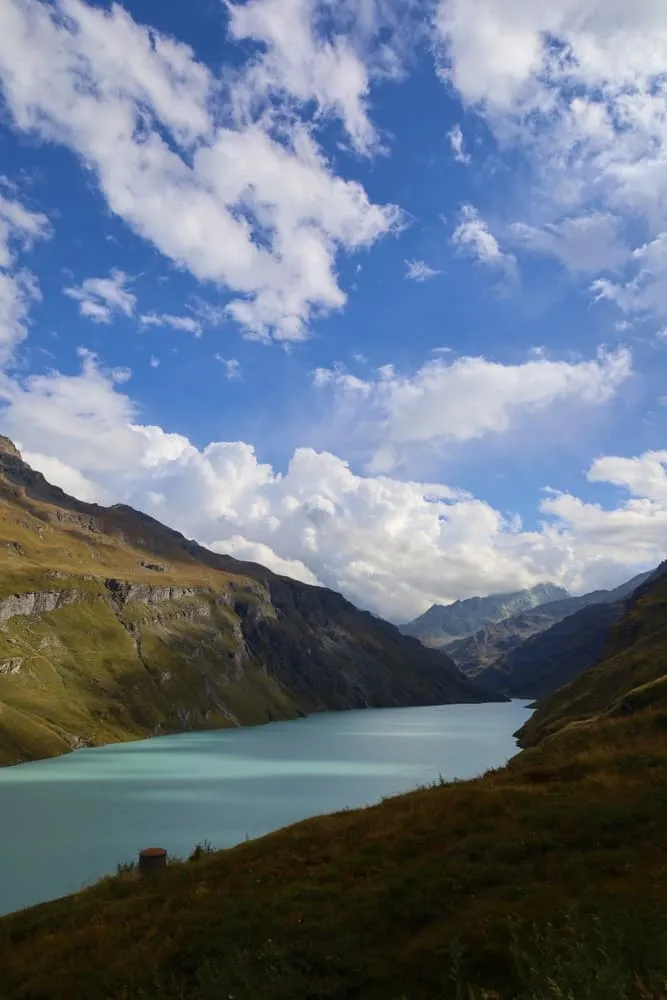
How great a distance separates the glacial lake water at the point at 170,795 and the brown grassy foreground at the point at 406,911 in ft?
127

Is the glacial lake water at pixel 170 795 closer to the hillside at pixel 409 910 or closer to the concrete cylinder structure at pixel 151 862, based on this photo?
the concrete cylinder structure at pixel 151 862

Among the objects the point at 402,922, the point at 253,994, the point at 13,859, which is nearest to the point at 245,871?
the point at 402,922

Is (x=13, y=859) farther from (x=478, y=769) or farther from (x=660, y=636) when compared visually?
(x=660, y=636)

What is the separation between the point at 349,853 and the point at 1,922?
46.6 feet

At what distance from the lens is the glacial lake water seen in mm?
71875

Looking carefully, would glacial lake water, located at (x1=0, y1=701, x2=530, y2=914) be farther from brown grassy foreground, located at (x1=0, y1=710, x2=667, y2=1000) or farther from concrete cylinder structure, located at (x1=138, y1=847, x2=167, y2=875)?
brown grassy foreground, located at (x1=0, y1=710, x2=667, y2=1000)

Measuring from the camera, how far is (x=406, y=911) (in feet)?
64.0

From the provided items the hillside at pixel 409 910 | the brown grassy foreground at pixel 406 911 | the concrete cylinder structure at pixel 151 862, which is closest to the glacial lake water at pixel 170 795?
the concrete cylinder structure at pixel 151 862

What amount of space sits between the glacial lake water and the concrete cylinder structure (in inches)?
1334

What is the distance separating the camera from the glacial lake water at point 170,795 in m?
71.9

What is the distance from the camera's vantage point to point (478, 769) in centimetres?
13512

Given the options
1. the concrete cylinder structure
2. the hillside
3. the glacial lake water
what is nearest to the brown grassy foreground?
the hillside

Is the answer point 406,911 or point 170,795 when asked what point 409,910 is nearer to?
point 406,911

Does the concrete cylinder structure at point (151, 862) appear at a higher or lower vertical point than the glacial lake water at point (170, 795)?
higher
